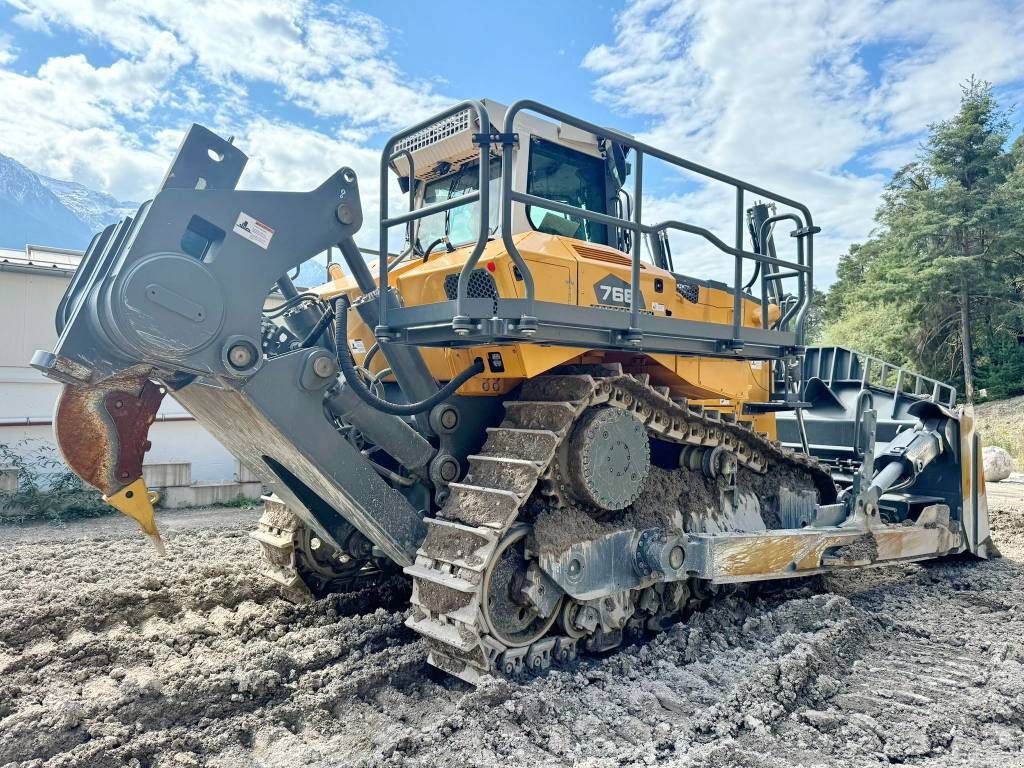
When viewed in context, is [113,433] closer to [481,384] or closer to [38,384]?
[481,384]

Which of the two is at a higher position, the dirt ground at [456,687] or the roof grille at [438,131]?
the roof grille at [438,131]

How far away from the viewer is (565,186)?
5.04 m

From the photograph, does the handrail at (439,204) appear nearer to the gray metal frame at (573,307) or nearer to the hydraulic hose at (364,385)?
the gray metal frame at (573,307)

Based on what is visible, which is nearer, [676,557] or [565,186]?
[676,557]

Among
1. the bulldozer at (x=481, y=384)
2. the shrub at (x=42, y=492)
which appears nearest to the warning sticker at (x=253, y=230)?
the bulldozer at (x=481, y=384)

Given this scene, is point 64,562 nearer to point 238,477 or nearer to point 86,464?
point 86,464

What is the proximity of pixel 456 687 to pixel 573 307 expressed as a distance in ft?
6.88

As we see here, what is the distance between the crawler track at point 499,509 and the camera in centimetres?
363

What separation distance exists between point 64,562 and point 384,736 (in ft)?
15.0

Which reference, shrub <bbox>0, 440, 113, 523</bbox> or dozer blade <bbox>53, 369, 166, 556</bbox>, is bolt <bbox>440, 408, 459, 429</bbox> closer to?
dozer blade <bbox>53, 369, 166, 556</bbox>

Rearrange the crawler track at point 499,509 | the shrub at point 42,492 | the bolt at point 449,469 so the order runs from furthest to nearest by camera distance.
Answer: the shrub at point 42,492 → the bolt at point 449,469 → the crawler track at point 499,509

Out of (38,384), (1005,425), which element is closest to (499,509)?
(38,384)

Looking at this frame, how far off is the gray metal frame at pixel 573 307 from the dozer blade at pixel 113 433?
129 cm

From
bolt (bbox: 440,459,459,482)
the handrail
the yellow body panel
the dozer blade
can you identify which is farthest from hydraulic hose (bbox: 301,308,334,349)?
bolt (bbox: 440,459,459,482)
